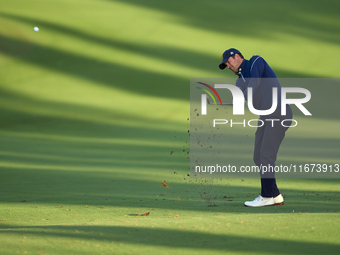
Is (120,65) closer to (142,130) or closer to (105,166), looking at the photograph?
(142,130)

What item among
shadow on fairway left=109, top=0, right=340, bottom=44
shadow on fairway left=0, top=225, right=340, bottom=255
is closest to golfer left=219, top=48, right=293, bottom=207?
shadow on fairway left=0, top=225, right=340, bottom=255

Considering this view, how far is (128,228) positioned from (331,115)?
9.91 meters

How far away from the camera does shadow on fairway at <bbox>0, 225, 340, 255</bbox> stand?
2.77m

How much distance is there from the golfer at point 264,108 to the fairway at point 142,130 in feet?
0.78

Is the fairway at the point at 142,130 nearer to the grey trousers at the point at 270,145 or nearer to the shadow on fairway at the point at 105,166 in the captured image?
the shadow on fairway at the point at 105,166

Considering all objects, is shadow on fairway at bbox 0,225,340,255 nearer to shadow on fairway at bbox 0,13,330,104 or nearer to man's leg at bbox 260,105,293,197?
man's leg at bbox 260,105,293,197

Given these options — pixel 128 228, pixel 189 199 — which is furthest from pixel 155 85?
pixel 128 228

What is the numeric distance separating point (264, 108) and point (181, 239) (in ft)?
5.39

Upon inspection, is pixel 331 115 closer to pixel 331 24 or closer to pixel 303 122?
pixel 303 122

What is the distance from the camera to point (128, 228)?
3.33 meters

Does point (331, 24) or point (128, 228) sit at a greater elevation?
point (331, 24)

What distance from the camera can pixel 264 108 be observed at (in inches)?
168

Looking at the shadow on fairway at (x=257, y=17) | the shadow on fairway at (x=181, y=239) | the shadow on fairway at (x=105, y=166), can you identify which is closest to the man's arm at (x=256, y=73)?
the shadow on fairway at (x=105, y=166)

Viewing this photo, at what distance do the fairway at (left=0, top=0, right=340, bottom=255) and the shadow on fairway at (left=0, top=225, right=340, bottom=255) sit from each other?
1 centimetres
